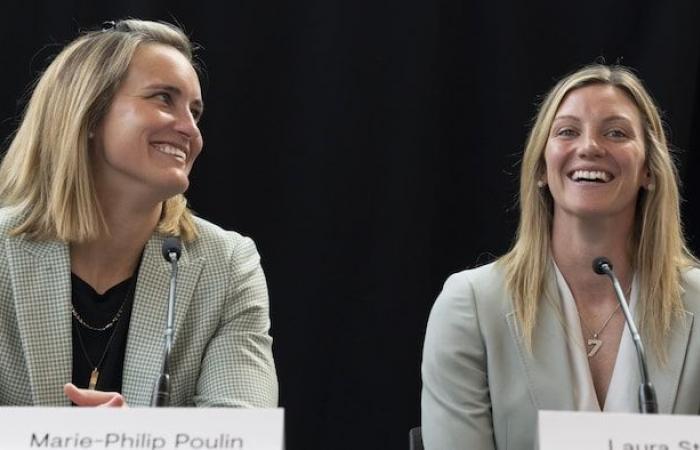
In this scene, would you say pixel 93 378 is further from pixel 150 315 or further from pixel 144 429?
pixel 144 429

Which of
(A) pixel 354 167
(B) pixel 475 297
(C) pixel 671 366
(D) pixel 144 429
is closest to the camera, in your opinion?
(D) pixel 144 429

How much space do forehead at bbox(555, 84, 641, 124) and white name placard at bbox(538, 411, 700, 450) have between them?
1.22 m

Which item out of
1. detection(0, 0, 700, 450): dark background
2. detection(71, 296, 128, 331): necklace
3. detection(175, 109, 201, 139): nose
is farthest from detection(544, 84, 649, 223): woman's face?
detection(71, 296, 128, 331): necklace

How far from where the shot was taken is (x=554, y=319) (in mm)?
2877

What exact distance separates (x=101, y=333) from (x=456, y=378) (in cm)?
84

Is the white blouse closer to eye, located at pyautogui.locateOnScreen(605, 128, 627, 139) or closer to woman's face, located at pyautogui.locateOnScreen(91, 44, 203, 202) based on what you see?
eye, located at pyautogui.locateOnScreen(605, 128, 627, 139)

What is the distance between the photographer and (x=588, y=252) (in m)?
2.97

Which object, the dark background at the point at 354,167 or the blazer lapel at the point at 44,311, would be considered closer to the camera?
the blazer lapel at the point at 44,311

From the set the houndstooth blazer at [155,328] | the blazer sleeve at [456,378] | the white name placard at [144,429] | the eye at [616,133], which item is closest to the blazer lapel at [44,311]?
the houndstooth blazer at [155,328]

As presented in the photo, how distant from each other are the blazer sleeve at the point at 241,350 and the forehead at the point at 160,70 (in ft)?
1.39

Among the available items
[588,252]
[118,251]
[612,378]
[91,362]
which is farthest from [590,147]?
[91,362]

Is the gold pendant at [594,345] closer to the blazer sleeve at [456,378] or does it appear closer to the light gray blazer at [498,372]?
the light gray blazer at [498,372]

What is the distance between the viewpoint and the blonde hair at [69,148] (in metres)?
2.84

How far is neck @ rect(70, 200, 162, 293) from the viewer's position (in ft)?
9.35
